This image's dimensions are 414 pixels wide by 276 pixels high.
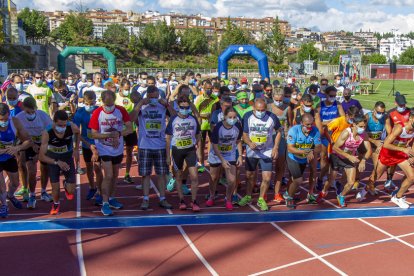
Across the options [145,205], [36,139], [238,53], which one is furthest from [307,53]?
[36,139]

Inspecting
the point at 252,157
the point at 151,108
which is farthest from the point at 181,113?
the point at 252,157

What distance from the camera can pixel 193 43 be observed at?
274 ft

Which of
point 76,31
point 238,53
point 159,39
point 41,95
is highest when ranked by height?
point 76,31

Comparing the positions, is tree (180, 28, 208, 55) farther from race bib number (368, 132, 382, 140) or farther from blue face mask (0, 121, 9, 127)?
blue face mask (0, 121, 9, 127)

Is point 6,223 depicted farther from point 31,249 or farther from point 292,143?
point 292,143

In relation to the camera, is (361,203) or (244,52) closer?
(361,203)

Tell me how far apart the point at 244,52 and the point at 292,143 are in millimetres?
18486

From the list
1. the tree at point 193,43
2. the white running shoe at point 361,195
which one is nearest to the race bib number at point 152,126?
the white running shoe at point 361,195

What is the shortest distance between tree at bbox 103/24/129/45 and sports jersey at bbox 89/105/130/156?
7522cm

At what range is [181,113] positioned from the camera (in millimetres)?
7582

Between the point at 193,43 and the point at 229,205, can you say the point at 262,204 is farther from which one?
the point at 193,43

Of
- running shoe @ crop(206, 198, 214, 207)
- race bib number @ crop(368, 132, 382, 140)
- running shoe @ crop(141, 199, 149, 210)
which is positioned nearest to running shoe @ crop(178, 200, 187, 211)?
running shoe @ crop(206, 198, 214, 207)

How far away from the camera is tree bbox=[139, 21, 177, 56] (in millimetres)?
81438

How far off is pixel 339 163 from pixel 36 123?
16.9ft
